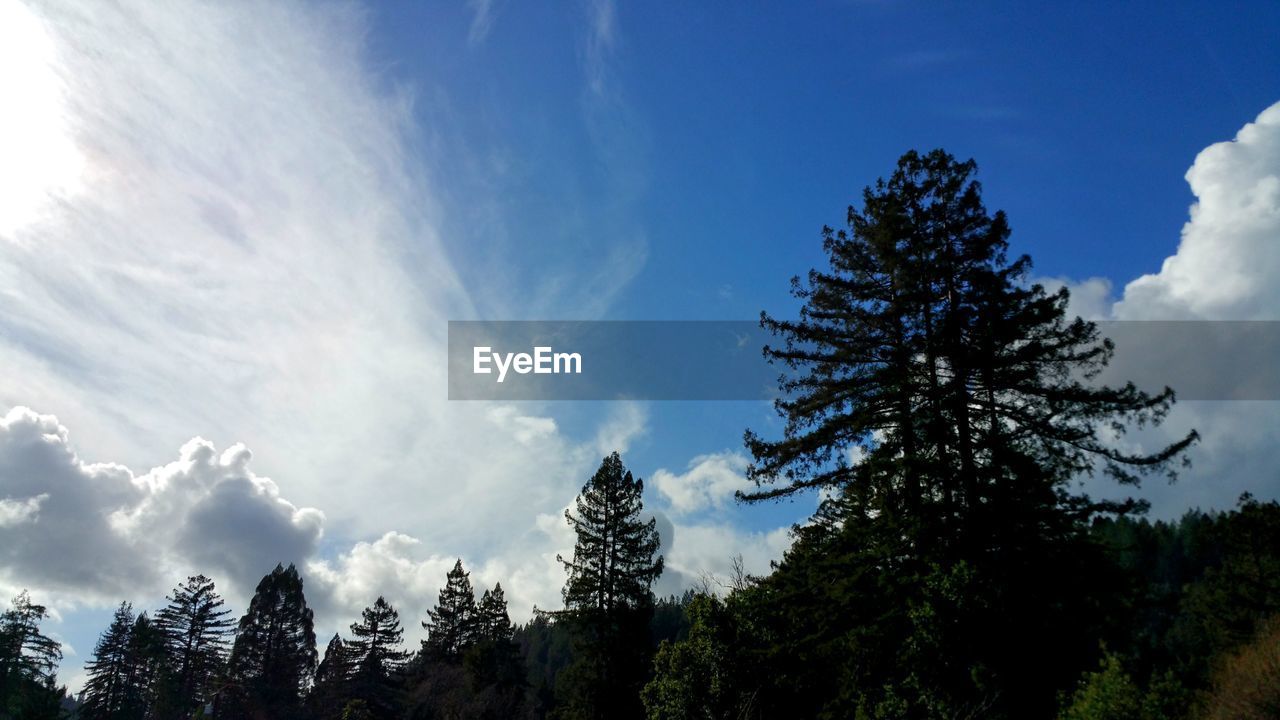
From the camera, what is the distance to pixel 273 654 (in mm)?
71188

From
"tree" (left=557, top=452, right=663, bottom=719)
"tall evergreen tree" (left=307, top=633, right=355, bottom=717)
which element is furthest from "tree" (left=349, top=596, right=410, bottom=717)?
"tree" (left=557, top=452, right=663, bottom=719)

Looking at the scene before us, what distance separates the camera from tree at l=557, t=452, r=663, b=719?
37.5 meters

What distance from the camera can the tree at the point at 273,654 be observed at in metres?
65.5

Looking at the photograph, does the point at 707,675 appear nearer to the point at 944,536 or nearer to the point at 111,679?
the point at 944,536

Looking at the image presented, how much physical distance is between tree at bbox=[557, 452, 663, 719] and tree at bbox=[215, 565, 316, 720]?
42.4m

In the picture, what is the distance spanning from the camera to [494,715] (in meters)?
45.5

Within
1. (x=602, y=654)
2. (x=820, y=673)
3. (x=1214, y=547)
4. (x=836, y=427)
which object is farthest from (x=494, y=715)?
(x=1214, y=547)

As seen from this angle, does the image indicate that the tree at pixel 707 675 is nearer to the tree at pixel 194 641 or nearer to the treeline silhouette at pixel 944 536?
the treeline silhouette at pixel 944 536

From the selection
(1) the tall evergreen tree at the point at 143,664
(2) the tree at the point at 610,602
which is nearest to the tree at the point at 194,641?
(1) the tall evergreen tree at the point at 143,664

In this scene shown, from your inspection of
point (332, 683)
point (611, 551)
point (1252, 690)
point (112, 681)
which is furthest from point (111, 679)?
point (1252, 690)

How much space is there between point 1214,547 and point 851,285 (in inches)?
5054

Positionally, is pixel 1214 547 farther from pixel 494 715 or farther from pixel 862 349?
pixel 862 349

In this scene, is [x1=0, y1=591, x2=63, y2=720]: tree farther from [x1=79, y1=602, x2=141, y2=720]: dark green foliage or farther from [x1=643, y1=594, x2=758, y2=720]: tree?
[x1=643, y1=594, x2=758, y2=720]: tree

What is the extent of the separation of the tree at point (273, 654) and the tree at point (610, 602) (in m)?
42.4
